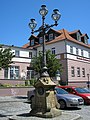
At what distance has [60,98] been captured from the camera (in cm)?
1566

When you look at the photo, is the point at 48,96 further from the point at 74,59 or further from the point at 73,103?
the point at 74,59

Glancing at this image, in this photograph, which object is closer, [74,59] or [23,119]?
[23,119]

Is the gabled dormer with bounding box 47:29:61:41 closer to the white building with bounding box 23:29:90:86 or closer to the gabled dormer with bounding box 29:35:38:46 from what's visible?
the white building with bounding box 23:29:90:86

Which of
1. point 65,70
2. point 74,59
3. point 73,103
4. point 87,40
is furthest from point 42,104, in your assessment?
point 87,40

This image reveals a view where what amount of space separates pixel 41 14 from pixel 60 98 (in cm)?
672

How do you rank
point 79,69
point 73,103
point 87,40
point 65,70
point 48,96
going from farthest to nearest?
point 87,40 → point 79,69 → point 65,70 → point 73,103 → point 48,96

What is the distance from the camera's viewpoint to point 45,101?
10.8 m

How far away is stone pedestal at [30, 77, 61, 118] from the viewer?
1074 centimetres

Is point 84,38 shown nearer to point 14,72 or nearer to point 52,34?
point 52,34

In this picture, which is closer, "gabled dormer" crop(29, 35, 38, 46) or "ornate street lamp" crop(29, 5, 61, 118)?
"ornate street lamp" crop(29, 5, 61, 118)

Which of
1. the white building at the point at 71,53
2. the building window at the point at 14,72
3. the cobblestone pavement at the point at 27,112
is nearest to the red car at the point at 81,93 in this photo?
the cobblestone pavement at the point at 27,112

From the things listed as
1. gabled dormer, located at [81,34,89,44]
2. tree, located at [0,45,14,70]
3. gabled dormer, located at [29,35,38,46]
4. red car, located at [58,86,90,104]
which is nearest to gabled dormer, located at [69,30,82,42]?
gabled dormer, located at [81,34,89,44]

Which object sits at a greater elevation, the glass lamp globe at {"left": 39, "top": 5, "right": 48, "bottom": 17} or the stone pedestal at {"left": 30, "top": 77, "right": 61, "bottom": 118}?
the glass lamp globe at {"left": 39, "top": 5, "right": 48, "bottom": 17}

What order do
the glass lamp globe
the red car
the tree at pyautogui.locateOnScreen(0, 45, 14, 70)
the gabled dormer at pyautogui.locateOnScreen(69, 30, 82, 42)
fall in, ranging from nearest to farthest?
1. the glass lamp globe
2. the red car
3. the tree at pyautogui.locateOnScreen(0, 45, 14, 70)
4. the gabled dormer at pyautogui.locateOnScreen(69, 30, 82, 42)
